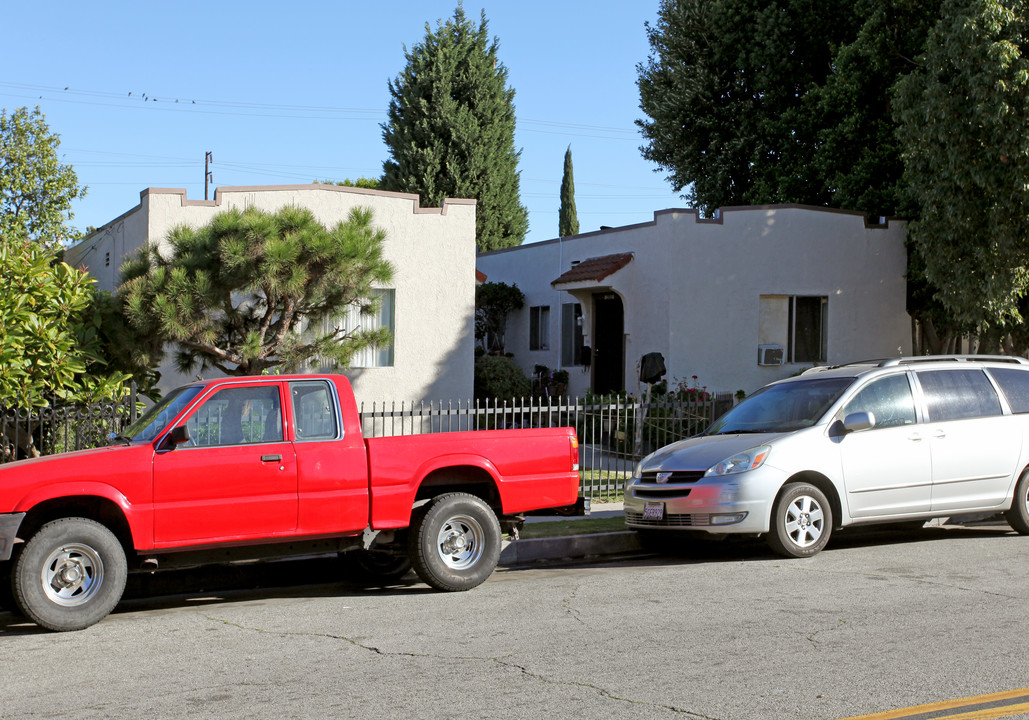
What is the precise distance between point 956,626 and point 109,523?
6.01 meters

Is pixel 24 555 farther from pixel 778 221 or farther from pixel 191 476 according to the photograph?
pixel 778 221

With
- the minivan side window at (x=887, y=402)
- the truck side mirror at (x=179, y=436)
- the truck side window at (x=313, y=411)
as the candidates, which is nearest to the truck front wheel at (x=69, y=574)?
the truck side mirror at (x=179, y=436)

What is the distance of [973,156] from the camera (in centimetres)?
1656

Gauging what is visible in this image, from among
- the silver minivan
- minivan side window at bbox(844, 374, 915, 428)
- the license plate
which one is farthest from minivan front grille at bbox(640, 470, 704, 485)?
minivan side window at bbox(844, 374, 915, 428)

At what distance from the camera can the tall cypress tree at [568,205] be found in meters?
48.8

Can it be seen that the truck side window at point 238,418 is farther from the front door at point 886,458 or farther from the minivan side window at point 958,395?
the minivan side window at point 958,395

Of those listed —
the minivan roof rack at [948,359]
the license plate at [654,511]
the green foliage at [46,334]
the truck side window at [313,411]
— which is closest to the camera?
the truck side window at [313,411]

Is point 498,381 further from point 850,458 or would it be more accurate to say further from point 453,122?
point 453,122

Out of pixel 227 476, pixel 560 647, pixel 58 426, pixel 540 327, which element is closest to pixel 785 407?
pixel 560 647

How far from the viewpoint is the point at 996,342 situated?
62.7ft

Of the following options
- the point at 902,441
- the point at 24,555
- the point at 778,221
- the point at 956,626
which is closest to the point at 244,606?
the point at 24,555

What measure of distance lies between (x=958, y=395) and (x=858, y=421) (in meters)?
1.64

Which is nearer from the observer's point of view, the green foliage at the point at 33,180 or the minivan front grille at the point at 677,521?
the minivan front grille at the point at 677,521

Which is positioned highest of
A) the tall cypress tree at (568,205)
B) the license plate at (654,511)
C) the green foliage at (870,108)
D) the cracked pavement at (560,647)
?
the tall cypress tree at (568,205)
